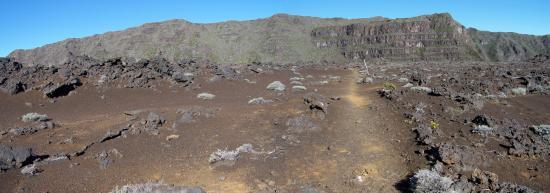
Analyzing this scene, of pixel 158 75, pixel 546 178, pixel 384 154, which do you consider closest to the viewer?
pixel 546 178

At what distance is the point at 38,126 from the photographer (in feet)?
50.4

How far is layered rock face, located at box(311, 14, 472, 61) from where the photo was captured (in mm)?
145500

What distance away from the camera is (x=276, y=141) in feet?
43.4

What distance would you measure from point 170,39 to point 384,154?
148978mm

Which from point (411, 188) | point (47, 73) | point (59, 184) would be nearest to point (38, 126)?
point (59, 184)

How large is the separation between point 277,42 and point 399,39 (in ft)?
137

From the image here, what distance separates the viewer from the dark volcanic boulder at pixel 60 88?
2156 cm

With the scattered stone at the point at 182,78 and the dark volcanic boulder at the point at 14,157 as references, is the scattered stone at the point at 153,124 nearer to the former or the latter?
the dark volcanic boulder at the point at 14,157

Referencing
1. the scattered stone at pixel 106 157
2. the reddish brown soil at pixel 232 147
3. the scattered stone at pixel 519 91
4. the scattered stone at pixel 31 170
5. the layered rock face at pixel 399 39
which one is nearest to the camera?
the reddish brown soil at pixel 232 147

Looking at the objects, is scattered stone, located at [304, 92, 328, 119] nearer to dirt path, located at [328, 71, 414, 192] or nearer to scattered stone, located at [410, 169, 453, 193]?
dirt path, located at [328, 71, 414, 192]

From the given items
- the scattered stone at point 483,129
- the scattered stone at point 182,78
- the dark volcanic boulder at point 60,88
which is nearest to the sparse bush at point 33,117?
the dark volcanic boulder at point 60,88

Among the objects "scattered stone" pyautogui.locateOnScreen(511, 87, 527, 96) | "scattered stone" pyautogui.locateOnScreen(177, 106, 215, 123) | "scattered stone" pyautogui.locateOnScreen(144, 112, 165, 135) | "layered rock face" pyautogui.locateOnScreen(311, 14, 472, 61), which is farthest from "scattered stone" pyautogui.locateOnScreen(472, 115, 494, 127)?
"layered rock face" pyautogui.locateOnScreen(311, 14, 472, 61)

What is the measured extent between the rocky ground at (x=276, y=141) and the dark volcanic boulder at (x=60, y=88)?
7 cm

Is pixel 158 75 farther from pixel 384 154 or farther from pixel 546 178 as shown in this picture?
pixel 546 178
